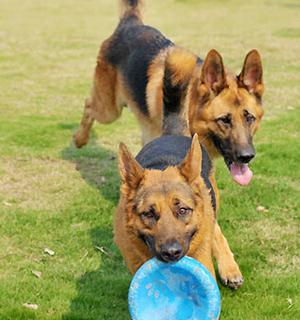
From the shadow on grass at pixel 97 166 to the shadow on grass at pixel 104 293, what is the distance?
1461mm

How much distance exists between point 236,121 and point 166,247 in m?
2.25

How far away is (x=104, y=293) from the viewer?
489 cm

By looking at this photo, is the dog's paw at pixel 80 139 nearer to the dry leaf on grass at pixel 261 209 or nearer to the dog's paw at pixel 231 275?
the dry leaf on grass at pixel 261 209

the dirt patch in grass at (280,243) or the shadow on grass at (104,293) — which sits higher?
the shadow on grass at (104,293)

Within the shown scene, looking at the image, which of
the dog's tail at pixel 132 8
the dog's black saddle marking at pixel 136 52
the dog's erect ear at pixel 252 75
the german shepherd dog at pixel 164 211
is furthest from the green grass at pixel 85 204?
the dog's tail at pixel 132 8

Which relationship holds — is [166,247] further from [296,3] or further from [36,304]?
[296,3]

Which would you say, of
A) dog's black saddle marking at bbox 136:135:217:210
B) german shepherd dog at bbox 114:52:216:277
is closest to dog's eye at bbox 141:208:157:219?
german shepherd dog at bbox 114:52:216:277

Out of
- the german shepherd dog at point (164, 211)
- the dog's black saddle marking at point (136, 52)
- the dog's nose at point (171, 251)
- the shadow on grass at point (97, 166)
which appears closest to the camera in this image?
the dog's nose at point (171, 251)

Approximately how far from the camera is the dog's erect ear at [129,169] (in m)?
4.16

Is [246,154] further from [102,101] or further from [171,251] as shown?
[102,101]

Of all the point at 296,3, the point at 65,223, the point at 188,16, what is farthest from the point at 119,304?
the point at 296,3

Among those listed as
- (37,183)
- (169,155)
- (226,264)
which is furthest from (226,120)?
(37,183)

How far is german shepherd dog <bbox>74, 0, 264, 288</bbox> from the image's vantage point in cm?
561

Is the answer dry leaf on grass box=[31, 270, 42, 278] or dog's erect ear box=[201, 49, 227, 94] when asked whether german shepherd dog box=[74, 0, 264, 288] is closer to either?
dog's erect ear box=[201, 49, 227, 94]
